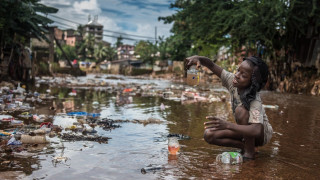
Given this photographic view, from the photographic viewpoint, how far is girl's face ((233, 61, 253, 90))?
9.61ft

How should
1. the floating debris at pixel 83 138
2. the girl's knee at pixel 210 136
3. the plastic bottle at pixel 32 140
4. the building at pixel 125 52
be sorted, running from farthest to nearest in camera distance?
1. the building at pixel 125 52
2. the floating debris at pixel 83 138
3. the plastic bottle at pixel 32 140
4. the girl's knee at pixel 210 136

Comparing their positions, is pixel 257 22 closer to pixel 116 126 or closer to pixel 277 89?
pixel 277 89

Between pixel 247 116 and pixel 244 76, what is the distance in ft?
1.11

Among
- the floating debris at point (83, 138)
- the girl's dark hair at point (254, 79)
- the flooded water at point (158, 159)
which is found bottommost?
the flooded water at point (158, 159)

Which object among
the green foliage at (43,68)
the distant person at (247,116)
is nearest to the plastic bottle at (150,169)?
the distant person at (247,116)

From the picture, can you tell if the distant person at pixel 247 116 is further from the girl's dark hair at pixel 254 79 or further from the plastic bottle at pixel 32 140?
the plastic bottle at pixel 32 140

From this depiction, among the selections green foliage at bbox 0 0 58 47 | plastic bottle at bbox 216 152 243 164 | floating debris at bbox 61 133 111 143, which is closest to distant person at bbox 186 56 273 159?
plastic bottle at bbox 216 152 243 164

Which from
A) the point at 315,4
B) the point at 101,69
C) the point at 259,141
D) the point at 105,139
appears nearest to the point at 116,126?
the point at 105,139

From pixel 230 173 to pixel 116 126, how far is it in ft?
7.91

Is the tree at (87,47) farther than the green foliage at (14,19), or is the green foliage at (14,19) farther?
the tree at (87,47)

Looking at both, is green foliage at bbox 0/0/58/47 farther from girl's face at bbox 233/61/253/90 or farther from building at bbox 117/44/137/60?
building at bbox 117/44/137/60

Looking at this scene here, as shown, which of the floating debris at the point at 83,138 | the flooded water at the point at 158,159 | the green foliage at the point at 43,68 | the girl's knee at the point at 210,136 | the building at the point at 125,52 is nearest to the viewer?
the flooded water at the point at 158,159

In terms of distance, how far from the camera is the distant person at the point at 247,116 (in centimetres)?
290

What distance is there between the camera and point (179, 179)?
8.08 feet
